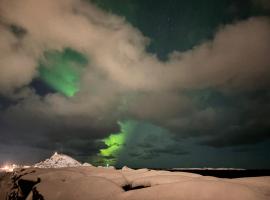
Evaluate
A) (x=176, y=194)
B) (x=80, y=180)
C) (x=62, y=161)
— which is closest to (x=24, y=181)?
(x=80, y=180)

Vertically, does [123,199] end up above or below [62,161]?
below

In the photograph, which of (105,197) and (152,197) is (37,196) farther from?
(152,197)

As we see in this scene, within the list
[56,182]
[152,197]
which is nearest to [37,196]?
[56,182]

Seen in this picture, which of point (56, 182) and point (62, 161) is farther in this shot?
point (62, 161)

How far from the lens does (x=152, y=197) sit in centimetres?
379

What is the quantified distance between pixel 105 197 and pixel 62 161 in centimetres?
7250

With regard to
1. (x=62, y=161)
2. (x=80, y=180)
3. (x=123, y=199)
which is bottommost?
(x=123, y=199)

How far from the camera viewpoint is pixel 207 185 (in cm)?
375

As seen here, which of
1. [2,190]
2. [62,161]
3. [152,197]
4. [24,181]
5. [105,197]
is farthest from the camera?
[62,161]

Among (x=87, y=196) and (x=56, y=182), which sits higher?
(x=56, y=182)

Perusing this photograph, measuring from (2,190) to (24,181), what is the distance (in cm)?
497

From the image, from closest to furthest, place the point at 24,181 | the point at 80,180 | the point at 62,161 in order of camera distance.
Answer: the point at 80,180 < the point at 24,181 < the point at 62,161

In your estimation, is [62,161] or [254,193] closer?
[254,193]

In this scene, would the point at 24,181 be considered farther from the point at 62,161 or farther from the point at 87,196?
the point at 62,161
